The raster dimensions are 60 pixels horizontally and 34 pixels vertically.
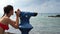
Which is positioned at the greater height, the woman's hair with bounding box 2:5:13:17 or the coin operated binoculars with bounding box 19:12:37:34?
the woman's hair with bounding box 2:5:13:17

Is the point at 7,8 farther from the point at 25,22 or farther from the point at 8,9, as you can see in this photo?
the point at 25,22

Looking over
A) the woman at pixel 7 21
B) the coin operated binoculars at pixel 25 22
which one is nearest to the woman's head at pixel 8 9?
the woman at pixel 7 21

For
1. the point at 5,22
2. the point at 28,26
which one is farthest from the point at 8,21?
the point at 28,26

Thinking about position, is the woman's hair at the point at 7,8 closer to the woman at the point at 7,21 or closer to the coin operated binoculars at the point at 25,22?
the woman at the point at 7,21

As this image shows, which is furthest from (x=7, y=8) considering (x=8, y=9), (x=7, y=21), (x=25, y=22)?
(x=25, y=22)

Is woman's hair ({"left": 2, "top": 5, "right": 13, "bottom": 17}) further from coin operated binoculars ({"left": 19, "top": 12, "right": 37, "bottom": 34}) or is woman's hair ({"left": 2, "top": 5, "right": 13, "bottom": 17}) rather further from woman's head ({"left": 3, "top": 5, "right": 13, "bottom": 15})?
coin operated binoculars ({"left": 19, "top": 12, "right": 37, "bottom": 34})

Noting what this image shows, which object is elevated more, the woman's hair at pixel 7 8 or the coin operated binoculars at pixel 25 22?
the woman's hair at pixel 7 8

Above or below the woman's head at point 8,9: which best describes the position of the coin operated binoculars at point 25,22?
below

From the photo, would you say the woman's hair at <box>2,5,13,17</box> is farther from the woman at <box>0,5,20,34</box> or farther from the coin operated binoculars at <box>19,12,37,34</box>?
the coin operated binoculars at <box>19,12,37,34</box>

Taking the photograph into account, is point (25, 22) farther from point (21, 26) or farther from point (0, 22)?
point (0, 22)

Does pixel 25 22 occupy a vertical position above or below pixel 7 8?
below

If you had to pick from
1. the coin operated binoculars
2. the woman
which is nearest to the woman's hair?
the woman

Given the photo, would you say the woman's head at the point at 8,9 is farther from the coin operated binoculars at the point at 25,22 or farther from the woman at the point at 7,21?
the coin operated binoculars at the point at 25,22

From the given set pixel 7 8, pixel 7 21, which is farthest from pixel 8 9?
pixel 7 21
